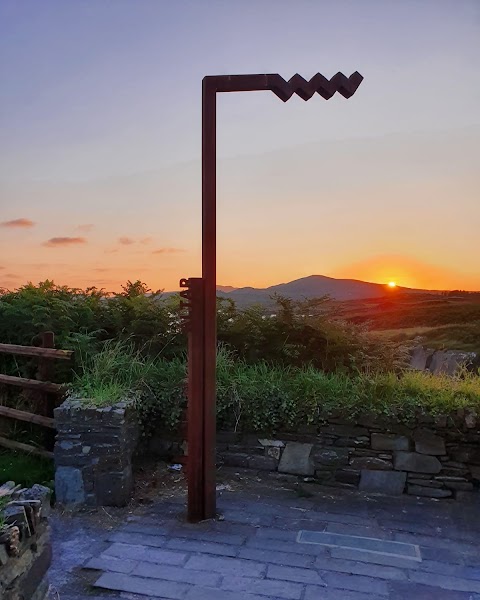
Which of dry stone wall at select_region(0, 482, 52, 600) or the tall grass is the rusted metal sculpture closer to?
the tall grass

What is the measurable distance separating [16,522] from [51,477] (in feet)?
9.15

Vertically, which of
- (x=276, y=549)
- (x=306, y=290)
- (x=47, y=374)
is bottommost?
(x=276, y=549)

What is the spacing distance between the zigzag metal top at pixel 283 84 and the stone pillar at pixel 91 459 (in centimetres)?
254

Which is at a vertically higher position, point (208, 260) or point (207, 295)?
point (208, 260)

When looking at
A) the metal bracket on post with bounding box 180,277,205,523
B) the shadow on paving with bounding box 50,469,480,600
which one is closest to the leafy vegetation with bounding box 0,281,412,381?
the shadow on paving with bounding box 50,469,480,600

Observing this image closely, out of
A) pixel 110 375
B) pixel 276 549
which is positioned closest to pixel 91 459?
pixel 110 375

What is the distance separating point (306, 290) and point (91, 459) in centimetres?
322

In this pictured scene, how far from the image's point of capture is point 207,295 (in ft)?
12.9

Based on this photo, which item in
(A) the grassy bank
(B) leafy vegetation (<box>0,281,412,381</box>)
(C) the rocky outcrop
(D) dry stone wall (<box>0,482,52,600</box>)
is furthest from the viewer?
(C) the rocky outcrop

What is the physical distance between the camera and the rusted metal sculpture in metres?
3.87

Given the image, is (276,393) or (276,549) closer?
(276,549)

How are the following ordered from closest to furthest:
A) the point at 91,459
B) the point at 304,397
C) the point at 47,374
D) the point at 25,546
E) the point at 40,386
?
the point at 25,546, the point at 91,459, the point at 304,397, the point at 40,386, the point at 47,374

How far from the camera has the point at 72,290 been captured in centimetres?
653

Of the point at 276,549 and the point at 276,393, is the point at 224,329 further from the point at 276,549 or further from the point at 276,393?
the point at 276,549
